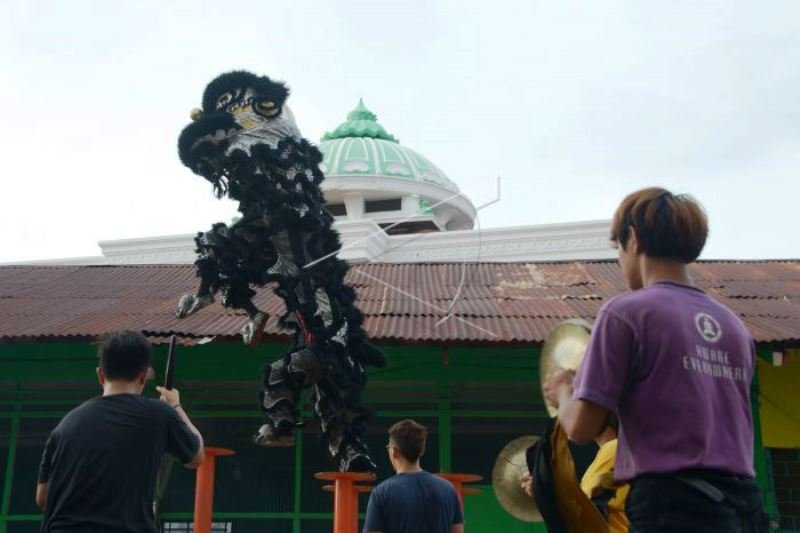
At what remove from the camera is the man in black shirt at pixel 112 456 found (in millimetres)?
2449

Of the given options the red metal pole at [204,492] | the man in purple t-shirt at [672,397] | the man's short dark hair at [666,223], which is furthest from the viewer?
the red metal pole at [204,492]

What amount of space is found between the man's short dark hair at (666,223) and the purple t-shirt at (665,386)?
0.35ft

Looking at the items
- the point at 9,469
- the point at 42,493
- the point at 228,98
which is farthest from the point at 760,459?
the point at 9,469

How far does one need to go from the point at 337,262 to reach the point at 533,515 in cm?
176

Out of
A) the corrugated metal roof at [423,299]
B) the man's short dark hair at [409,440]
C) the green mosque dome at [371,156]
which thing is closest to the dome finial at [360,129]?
the green mosque dome at [371,156]

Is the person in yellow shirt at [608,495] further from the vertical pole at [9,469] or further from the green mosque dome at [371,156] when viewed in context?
the green mosque dome at [371,156]

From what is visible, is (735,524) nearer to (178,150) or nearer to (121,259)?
(178,150)

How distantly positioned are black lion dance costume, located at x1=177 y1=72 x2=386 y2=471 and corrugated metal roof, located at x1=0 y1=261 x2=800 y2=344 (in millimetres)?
1750

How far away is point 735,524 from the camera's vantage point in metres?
1.71

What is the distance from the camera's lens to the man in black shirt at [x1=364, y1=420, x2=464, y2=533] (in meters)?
3.40

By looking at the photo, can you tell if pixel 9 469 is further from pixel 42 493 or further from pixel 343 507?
pixel 42 493

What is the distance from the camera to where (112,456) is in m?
2.47

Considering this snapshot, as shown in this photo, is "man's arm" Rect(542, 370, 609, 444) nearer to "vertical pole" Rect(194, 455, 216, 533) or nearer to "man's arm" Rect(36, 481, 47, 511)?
"man's arm" Rect(36, 481, 47, 511)

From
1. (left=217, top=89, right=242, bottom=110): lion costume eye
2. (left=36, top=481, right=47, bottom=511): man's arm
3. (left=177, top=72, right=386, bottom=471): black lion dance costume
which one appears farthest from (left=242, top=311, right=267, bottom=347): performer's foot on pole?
(left=36, top=481, right=47, bottom=511): man's arm
